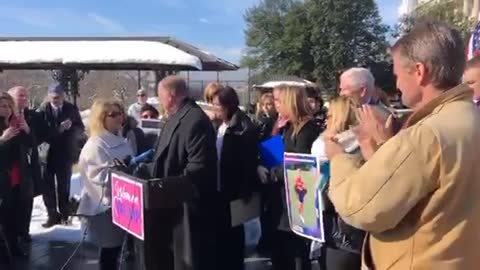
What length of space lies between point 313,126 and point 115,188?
1633 millimetres

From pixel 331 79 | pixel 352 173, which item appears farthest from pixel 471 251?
pixel 331 79

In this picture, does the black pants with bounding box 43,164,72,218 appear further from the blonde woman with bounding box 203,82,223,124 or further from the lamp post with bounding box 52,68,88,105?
the blonde woman with bounding box 203,82,223,124

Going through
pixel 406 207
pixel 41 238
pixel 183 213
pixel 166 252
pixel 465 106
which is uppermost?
pixel 465 106

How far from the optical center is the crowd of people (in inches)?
78.2

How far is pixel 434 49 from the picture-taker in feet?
6.68

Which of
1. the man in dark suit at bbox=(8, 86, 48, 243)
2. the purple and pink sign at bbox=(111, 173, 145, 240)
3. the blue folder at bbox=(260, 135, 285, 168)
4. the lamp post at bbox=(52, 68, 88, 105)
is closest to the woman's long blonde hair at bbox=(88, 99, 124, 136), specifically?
the purple and pink sign at bbox=(111, 173, 145, 240)

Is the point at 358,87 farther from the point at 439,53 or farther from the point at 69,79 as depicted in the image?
the point at 69,79

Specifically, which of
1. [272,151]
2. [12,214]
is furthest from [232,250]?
[12,214]

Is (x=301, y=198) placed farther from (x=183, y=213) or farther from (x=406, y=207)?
(x=406, y=207)

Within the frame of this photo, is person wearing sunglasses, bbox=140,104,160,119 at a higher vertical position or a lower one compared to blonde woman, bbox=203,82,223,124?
lower

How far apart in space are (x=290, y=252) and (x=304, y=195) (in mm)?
1544

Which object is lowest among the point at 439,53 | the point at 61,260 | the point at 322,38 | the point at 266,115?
the point at 61,260

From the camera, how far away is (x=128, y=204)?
4.60m

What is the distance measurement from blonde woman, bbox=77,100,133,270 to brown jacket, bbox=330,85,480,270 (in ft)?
11.7
